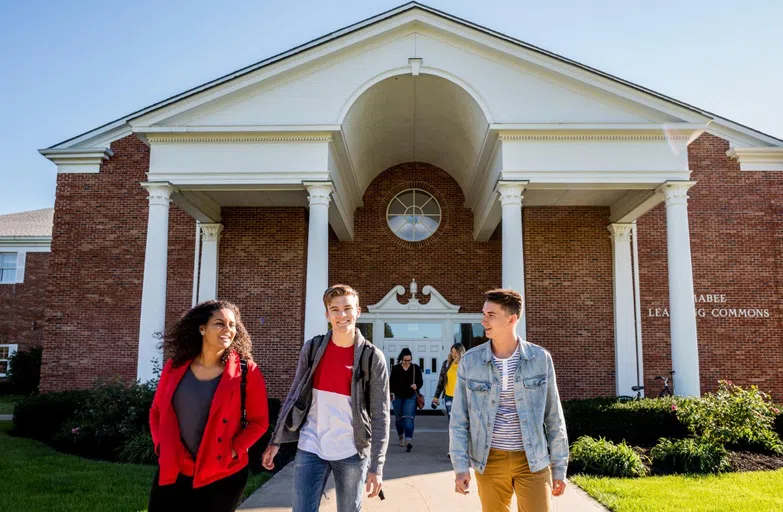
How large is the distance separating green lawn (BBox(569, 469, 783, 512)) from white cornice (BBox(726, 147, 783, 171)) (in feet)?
34.0

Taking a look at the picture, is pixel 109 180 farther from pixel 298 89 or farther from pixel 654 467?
pixel 654 467

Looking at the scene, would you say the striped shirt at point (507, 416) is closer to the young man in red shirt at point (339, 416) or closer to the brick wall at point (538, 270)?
the young man in red shirt at point (339, 416)

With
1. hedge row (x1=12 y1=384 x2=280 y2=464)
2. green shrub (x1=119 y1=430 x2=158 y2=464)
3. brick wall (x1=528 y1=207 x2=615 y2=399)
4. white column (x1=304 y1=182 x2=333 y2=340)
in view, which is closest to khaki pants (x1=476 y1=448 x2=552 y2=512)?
hedge row (x1=12 y1=384 x2=280 y2=464)

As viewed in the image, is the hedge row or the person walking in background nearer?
the hedge row

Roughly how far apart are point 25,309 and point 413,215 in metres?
17.3

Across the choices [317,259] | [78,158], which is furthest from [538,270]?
[78,158]

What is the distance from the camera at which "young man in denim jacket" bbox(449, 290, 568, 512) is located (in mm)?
3488

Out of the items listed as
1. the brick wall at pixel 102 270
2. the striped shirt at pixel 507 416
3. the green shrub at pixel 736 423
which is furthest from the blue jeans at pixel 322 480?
the brick wall at pixel 102 270

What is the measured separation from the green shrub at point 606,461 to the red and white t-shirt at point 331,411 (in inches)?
226

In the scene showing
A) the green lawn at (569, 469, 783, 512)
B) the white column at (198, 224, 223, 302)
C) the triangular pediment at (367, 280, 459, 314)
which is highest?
the white column at (198, 224, 223, 302)

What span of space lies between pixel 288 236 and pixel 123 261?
A: 14.6ft

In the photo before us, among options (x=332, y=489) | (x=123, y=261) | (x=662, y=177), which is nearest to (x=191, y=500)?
(x=332, y=489)

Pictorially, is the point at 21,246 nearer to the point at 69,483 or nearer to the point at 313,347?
the point at 69,483

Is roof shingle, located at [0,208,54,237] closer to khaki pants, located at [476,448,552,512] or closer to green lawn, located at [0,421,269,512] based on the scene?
green lawn, located at [0,421,269,512]
